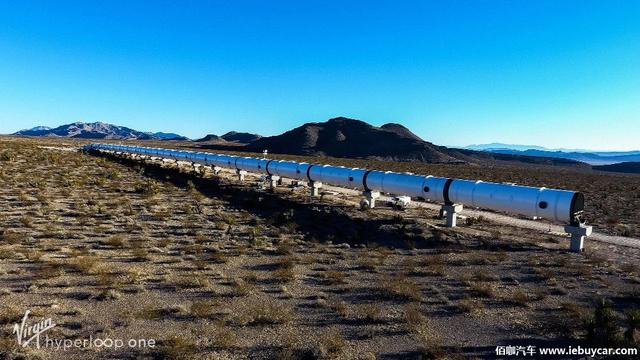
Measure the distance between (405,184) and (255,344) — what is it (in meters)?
14.1

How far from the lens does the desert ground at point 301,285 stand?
7562mm

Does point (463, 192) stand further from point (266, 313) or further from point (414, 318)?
point (266, 313)

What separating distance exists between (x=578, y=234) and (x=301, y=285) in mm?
9711

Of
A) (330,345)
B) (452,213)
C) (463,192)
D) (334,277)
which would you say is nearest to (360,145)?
(452,213)

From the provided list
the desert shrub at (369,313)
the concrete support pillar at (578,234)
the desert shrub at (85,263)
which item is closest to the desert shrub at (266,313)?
the desert shrub at (369,313)

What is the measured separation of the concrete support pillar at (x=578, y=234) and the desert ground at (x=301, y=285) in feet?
1.30

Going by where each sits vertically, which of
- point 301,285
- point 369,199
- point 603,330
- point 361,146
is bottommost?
point 301,285

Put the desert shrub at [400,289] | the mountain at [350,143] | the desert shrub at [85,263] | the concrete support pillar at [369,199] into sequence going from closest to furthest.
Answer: the desert shrub at [400,289]
the desert shrub at [85,263]
the concrete support pillar at [369,199]
the mountain at [350,143]

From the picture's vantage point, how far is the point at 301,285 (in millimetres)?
10367

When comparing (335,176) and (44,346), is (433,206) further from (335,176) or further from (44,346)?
(44,346)

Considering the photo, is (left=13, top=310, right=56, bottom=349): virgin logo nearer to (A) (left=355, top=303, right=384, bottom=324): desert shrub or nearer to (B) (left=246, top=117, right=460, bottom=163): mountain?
(A) (left=355, top=303, right=384, bottom=324): desert shrub

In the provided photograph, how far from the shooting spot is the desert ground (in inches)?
298

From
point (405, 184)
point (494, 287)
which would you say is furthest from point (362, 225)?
point (494, 287)

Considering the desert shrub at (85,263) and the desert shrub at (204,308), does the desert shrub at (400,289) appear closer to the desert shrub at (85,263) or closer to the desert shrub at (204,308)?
the desert shrub at (204,308)
